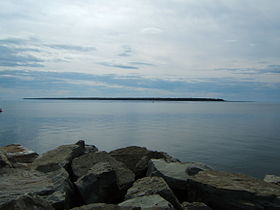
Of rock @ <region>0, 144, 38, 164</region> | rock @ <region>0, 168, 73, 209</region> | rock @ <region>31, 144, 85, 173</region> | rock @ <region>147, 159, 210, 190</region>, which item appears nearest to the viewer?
rock @ <region>0, 168, 73, 209</region>

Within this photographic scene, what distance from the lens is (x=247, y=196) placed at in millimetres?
5277

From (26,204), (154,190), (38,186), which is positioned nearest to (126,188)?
(154,190)

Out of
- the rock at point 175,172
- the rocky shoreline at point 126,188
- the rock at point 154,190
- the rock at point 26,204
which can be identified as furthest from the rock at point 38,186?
the rock at point 175,172

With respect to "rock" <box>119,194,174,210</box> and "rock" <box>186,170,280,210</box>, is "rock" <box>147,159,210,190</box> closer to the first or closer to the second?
"rock" <box>186,170,280,210</box>

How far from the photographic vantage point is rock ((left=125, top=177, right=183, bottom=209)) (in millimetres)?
5168

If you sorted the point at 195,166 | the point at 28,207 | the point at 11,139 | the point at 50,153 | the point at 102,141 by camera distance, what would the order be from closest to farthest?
the point at 28,207 < the point at 195,166 < the point at 50,153 < the point at 102,141 < the point at 11,139

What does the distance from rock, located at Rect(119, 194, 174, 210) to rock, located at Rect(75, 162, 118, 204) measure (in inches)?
44.0

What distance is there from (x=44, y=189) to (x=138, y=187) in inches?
75.3

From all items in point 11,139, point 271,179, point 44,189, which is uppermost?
point 44,189

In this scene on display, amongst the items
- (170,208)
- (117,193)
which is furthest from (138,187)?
(170,208)

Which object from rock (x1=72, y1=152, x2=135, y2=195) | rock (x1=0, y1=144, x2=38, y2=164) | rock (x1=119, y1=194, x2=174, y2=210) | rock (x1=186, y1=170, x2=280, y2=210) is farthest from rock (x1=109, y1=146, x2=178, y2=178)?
rock (x1=0, y1=144, x2=38, y2=164)

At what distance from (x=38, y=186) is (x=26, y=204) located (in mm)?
1512

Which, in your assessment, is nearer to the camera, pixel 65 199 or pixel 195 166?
pixel 65 199

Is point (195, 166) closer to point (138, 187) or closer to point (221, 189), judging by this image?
point (221, 189)
